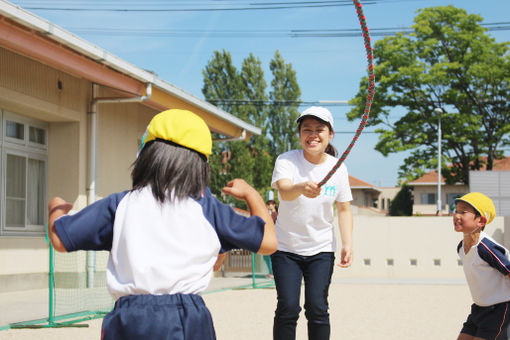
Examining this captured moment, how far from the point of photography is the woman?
4.95 metres

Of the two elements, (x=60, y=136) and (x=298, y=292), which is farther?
(x=60, y=136)

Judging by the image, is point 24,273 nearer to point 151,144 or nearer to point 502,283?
point 502,283

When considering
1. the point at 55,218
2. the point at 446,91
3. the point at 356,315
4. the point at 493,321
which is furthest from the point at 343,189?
the point at 446,91

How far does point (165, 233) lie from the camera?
267 cm

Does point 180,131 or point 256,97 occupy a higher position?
point 256,97

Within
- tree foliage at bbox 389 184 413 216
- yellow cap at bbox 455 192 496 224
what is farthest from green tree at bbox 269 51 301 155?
yellow cap at bbox 455 192 496 224

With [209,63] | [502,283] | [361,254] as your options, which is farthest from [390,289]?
[209,63]

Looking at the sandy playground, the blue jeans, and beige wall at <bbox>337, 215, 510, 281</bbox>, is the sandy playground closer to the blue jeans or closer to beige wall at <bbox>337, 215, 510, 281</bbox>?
the blue jeans

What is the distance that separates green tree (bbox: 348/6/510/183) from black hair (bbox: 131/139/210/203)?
3893 centimetres

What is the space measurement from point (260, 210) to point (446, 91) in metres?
40.2

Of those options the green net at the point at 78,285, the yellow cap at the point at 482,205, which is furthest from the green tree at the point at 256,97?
the yellow cap at the point at 482,205

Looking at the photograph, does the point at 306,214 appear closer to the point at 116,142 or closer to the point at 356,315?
the point at 356,315

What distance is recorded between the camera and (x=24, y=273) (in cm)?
1196

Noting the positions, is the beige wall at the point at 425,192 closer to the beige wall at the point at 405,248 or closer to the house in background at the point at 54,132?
the beige wall at the point at 405,248
